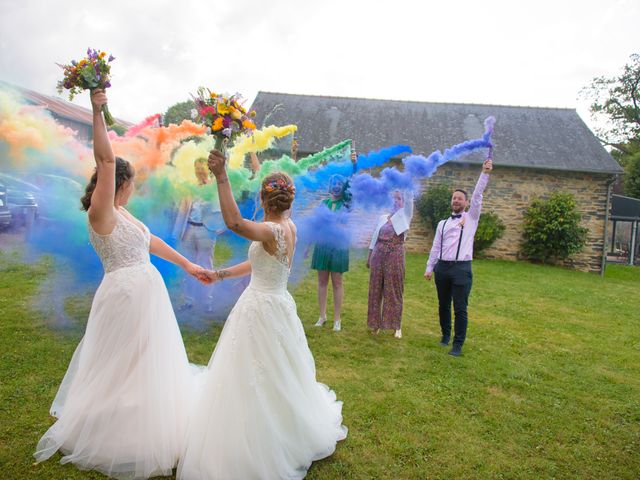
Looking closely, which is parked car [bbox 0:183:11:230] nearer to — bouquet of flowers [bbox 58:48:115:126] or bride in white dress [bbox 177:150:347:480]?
bouquet of flowers [bbox 58:48:115:126]

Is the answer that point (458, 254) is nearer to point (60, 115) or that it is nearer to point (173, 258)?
point (173, 258)

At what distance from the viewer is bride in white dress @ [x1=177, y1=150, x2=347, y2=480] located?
310cm

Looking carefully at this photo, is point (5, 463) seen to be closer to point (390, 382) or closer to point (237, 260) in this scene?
point (390, 382)

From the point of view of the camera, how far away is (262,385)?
10.8ft

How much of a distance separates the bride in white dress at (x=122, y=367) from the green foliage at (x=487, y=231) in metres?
16.2

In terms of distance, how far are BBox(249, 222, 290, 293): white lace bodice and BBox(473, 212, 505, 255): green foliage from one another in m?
15.8

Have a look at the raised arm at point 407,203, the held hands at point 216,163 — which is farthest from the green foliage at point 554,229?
the held hands at point 216,163

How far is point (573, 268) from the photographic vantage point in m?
18.4

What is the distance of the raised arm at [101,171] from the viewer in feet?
10.2

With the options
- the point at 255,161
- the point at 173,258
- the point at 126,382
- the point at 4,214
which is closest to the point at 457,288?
the point at 255,161

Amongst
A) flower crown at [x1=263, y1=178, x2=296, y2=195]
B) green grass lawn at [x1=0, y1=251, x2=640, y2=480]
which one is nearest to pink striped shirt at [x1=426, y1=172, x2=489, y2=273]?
green grass lawn at [x1=0, y1=251, x2=640, y2=480]

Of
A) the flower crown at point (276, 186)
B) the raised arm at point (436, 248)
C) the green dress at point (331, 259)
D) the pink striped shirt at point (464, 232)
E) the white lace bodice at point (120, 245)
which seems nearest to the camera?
the flower crown at point (276, 186)

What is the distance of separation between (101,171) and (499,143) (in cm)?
1928

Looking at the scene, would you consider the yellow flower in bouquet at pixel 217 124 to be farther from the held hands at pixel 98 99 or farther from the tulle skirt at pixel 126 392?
the tulle skirt at pixel 126 392
